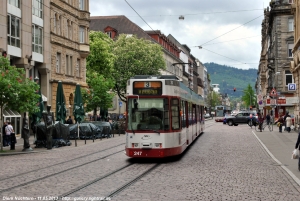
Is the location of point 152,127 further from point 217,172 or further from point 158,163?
point 217,172

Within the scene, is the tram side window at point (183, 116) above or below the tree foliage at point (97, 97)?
below

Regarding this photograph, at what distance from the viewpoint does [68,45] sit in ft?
167

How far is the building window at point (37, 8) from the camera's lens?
42.9m

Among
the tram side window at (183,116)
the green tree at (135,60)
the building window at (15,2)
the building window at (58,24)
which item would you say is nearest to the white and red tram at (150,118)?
the tram side window at (183,116)

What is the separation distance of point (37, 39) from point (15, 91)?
18962 mm

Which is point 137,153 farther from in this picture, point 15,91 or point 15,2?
point 15,2

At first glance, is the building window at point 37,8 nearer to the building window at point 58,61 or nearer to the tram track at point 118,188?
the building window at point 58,61

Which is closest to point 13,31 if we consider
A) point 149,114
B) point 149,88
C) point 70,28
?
point 70,28

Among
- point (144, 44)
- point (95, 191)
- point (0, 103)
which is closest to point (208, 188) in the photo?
point (95, 191)

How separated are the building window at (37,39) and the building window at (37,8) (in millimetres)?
1072

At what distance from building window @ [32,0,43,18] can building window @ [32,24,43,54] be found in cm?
107

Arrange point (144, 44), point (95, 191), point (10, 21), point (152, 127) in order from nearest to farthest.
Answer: point (95, 191), point (152, 127), point (10, 21), point (144, 44)

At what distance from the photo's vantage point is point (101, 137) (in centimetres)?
3797

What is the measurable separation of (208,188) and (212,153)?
11.3m
